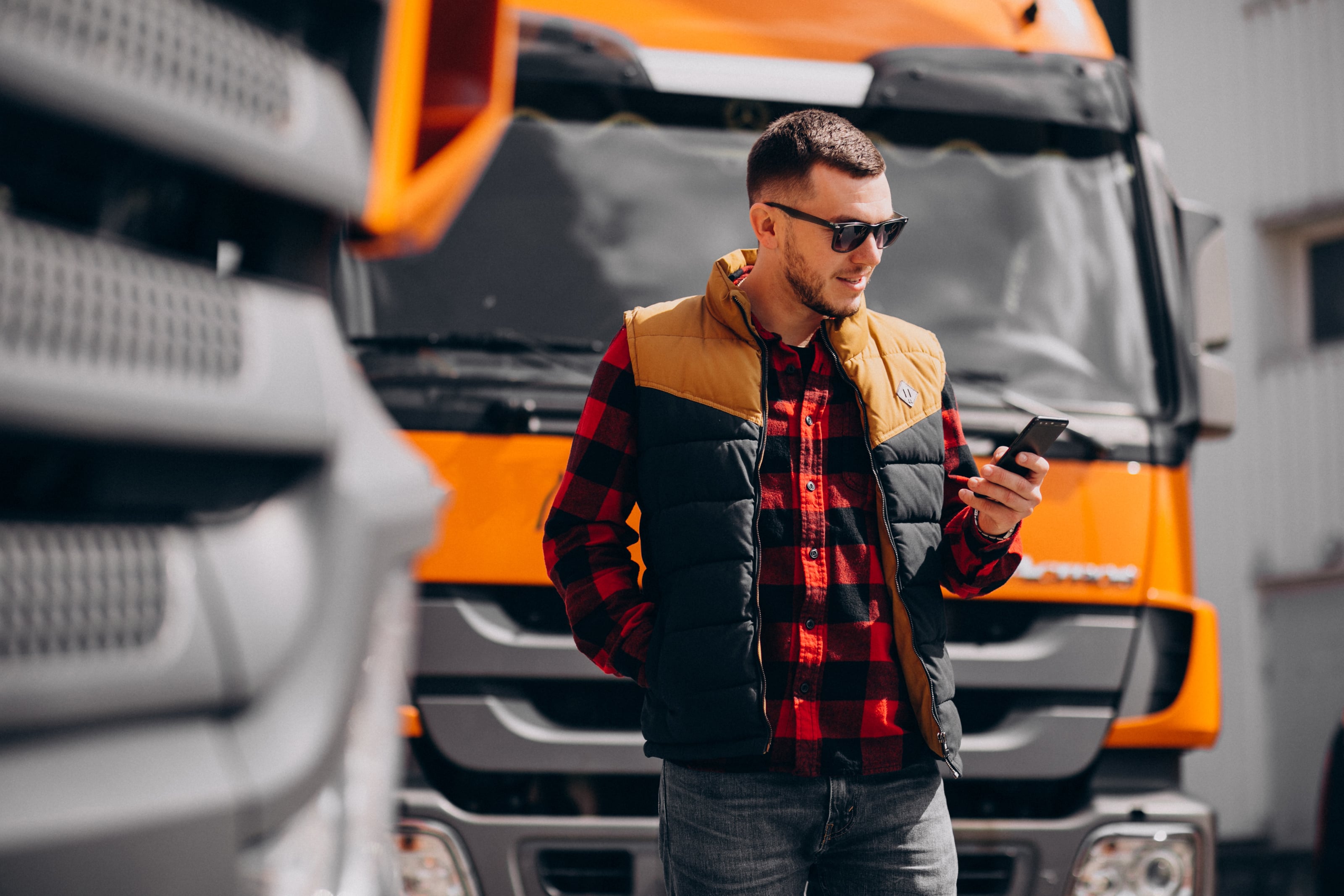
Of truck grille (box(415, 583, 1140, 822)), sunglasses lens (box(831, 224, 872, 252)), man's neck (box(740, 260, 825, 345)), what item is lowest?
truck grille (box(415, 583, 1140, 822))

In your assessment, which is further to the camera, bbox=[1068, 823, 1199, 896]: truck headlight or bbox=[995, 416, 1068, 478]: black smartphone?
bbox=[1068, 823, 1199, 896]: truck headlight

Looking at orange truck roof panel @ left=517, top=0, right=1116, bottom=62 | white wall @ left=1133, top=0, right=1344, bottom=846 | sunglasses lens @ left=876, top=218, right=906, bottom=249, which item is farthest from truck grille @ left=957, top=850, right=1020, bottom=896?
white wall @ left=1133, top=0, right=1344, bottom=846

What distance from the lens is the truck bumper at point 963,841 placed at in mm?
2744

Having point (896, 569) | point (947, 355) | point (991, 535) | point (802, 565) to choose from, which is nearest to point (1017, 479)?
point (991, 535)

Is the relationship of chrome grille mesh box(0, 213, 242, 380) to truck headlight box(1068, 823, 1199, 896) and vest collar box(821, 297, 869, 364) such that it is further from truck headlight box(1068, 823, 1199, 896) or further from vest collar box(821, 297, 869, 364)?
truck headlight box(1068, 823, 1199, 896)

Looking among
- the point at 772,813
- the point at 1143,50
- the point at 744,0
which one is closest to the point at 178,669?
the point at 772,813

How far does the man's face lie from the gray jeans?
2.52ft

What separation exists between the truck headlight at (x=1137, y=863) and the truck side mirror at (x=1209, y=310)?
3.47 feet

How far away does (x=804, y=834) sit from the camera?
190 cm

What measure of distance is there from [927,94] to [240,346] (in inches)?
95.9

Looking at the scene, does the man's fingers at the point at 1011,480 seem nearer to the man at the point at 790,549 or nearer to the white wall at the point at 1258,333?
the man at the point at 790,549

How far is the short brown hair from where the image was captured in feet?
6.63

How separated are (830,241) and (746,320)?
19cm

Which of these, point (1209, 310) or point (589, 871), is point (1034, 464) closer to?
point (589, 871)
